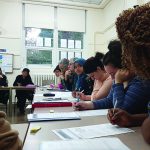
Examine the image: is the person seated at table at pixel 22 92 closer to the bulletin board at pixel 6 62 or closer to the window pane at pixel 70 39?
the bulletin board at pixel 6 62

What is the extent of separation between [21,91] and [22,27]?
80.4 inches

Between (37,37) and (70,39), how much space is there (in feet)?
Result: 3.33

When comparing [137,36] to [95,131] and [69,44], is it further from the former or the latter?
[69,44]

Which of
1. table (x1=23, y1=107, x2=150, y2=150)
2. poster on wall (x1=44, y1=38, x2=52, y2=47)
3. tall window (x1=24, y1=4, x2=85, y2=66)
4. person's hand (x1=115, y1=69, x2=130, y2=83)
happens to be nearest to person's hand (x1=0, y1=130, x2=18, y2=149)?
table (x1=23, y1=107, x2=150, y2=150)

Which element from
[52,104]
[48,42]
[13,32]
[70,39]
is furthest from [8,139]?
[70,39]

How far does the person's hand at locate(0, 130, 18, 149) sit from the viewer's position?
0.69m

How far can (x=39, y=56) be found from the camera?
672 cm

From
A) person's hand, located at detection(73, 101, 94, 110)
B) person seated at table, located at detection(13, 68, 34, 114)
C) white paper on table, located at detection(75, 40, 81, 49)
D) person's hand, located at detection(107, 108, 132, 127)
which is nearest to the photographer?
person's hand, located at detection(107, 108, 132, 127)

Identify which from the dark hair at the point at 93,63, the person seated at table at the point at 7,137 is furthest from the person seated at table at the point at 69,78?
the person seated at table at the point at 7,137

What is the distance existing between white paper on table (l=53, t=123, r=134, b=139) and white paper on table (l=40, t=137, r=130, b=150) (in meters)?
0.08

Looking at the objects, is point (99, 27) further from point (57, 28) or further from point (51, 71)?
point (51, 71)

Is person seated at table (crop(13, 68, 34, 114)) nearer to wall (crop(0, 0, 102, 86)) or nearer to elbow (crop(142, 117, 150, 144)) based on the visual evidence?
wall (crop(0, 0, 102, 86))

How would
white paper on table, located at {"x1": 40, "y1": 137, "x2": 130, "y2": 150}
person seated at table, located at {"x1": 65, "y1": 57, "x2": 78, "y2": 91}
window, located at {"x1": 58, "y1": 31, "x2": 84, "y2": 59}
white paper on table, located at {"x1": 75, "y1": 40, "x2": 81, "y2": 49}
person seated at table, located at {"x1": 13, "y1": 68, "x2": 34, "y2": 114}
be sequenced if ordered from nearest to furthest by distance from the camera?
Answer: white paper on table, located at {"x1": 40, "y1": 137, "x2": 130, "y2": 150} → person seated at table, located at {"x1": 65, "y1": 57, "x2": 78, "y2": 91} → person seated at table, located at {"x1": 13, "y1": 68, "x2": 34, "y2": 114} → window, located at {"x1": 58, "y1": 31, "x2": 84, "y2": 59} → white paper on table, located at {"x1": 75, "y1": 40, "x2": 81, "y2": 49}

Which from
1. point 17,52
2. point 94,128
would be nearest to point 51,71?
point 17,52
